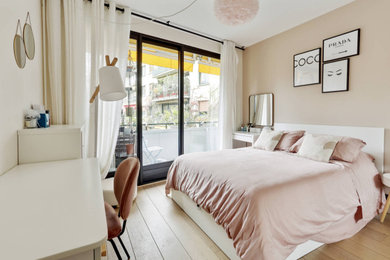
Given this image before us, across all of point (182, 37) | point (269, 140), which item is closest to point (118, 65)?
point (182, 37)

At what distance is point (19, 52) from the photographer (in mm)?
1472

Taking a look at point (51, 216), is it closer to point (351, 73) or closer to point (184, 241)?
point (184, 241)

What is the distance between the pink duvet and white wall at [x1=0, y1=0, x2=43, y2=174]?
60.9 inches

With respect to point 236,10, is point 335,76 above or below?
below

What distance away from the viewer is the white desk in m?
0.53

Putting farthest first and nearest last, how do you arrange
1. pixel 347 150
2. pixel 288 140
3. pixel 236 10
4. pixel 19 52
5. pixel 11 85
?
pixel 288 140, pixel 347 150, pixel 236 10, pixel 19 52, pixel 11 85

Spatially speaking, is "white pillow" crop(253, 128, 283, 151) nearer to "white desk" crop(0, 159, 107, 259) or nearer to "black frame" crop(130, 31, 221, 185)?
"black frame" crop(130, 31, 221, 185)

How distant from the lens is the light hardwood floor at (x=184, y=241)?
5.29ft

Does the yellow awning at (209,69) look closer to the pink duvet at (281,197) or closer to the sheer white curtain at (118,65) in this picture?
the sheer white curtain at (118,65)

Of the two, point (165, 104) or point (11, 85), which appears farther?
point (165, 104)

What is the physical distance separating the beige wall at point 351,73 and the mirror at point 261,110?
113mm

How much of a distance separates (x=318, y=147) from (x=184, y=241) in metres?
1.87

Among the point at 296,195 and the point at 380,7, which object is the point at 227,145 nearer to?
the point at 296,195

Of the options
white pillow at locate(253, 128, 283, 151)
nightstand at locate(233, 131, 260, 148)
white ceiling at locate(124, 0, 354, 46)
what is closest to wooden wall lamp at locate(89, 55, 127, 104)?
white ceiling at locate(124, 0, 354, 46)
